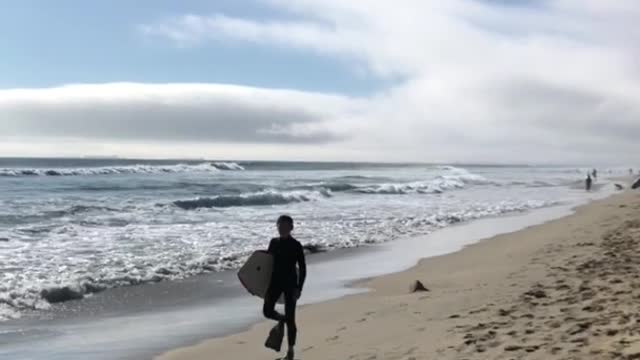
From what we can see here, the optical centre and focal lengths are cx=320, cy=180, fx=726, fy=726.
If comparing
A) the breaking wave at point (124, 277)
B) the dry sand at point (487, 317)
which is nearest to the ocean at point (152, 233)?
the breaking wave at point (124, 277)

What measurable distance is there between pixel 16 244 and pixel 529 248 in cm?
1215

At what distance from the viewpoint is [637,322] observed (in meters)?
6.38

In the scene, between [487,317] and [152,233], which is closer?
[487,317]

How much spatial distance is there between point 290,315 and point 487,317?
2139 mm

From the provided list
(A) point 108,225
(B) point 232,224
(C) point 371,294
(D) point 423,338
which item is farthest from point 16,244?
(D) point 423,338

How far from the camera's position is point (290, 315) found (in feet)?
24.3

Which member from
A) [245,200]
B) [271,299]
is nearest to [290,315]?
[271,299]

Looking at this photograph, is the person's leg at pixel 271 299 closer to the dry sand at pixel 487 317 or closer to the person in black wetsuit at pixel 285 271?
the person in black wetsuit at pixel 285 271

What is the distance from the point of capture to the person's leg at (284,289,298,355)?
7360mm

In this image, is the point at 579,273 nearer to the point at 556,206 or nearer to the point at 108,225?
the point at 108,225

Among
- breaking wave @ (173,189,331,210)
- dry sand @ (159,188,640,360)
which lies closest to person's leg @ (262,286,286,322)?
dry sand @ (159,188,640,360)

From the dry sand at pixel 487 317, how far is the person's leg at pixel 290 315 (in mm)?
264

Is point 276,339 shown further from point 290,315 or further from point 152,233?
point 152,233

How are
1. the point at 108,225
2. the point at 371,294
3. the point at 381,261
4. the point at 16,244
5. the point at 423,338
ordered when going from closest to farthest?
the point at 423,338
the point at 371,294
the point at 381,261
the point at 16,244
the point at 108,225
